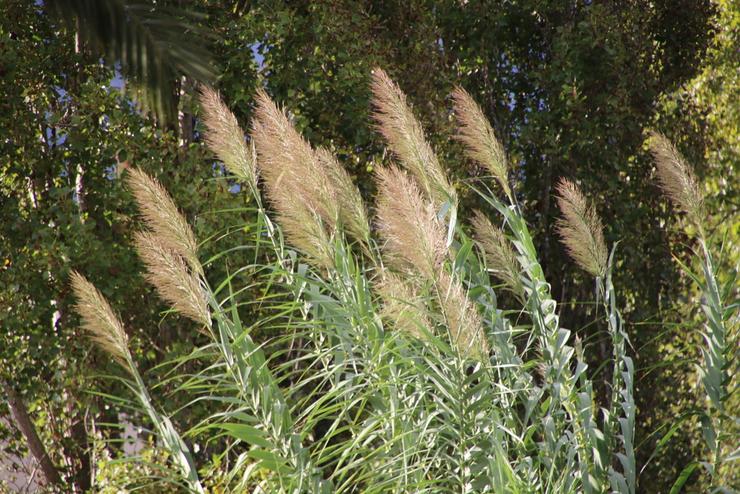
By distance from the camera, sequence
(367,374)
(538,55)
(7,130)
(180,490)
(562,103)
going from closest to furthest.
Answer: (367,374) → (180,490) → (7,130) → (562,103) → (538,55)

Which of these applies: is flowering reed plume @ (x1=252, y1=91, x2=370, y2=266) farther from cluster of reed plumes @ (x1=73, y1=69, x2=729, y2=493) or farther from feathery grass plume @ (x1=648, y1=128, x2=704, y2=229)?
feathery grass plume @ (x1=648, y1=128, x2=704, y2=229)

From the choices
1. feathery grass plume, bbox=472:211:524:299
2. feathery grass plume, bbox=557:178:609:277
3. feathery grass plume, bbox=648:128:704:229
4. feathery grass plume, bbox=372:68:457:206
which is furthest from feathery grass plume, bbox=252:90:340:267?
feathery grass plume, bbox=648:128:704:229

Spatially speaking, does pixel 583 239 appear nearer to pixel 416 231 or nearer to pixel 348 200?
pixel 348 200

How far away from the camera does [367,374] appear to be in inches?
92.7

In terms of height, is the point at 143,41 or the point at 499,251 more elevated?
the point at 143,41

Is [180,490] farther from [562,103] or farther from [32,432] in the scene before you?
[562,103]

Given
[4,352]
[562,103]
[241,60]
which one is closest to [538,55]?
[562,103]

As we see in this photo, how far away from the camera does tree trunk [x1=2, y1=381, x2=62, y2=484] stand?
5175 mm

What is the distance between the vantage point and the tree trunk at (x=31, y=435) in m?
5.18

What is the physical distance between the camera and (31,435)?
17.3 ft

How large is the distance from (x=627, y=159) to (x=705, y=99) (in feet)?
2.93

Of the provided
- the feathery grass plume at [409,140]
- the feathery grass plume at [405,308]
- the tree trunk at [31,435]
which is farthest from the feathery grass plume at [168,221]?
the tree trunk at [31,435]

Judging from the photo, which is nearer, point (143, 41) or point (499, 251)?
point (499, 251)

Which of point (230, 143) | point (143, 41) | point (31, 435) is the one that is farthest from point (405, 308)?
point (31, 435)
